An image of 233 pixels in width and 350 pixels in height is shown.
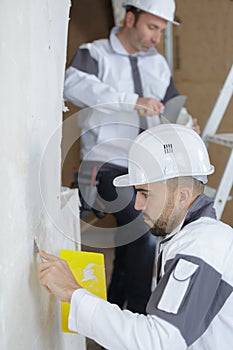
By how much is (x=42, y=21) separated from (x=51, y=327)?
0.83 meters

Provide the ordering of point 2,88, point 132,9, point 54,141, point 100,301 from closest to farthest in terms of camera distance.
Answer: point 2,88
point 100,301
point 54,141
point 132,9

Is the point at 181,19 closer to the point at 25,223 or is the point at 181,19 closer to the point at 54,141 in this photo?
the point at 54,141

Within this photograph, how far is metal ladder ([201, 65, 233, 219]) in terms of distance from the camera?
250cm

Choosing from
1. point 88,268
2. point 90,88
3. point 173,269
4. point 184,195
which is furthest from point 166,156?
point 90,88

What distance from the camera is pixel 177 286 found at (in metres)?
1.21

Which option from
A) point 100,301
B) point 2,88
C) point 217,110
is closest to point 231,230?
point 100,301

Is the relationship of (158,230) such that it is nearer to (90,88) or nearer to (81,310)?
(81,310)

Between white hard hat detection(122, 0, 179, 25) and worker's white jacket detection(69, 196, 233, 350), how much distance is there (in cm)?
147

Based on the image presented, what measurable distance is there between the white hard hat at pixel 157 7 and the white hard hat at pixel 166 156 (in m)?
1.23

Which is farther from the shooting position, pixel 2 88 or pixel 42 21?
pixel 42 21

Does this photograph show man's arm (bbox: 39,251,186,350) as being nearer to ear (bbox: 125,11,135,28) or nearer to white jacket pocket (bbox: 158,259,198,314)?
white jacket pocket (bbox: 158,259,198,314)

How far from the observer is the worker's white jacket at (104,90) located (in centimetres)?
254

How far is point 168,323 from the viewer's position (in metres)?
1.19

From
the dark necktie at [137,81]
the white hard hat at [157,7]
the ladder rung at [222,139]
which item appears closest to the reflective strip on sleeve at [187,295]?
the ladder rung at [222,139]
